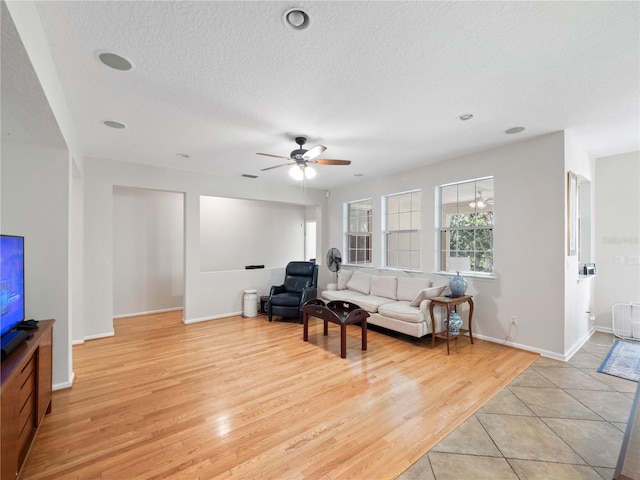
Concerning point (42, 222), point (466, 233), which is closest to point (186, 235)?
point (42, 222)

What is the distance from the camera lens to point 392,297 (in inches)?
190

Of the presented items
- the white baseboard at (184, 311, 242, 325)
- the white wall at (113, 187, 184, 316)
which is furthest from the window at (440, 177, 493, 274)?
the white wall at (113, 187, 184, 316)

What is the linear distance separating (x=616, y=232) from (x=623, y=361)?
2.00 meters

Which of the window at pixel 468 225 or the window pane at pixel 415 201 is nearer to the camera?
the window at pixel 468 225

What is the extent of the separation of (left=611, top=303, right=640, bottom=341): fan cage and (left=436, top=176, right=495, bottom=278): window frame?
1.98 meters

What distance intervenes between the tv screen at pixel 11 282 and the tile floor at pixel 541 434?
104 inches

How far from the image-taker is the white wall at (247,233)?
21.5ft

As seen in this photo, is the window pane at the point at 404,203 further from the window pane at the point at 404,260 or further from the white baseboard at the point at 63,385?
the white baseboard at the point at 63,385

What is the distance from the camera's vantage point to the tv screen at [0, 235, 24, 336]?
5.74 feet

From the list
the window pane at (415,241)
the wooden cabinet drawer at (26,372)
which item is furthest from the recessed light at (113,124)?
the window pane at (415,241)

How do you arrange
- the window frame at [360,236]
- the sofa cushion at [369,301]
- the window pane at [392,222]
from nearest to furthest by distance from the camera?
the sofa cushion at [369,301] < the window pane at [392,222] < the window frame at [360,236]

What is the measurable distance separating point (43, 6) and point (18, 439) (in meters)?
2.44

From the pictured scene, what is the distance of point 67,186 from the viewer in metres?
2.62

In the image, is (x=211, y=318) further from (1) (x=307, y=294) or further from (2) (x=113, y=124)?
(2) (x=113, y=124)
